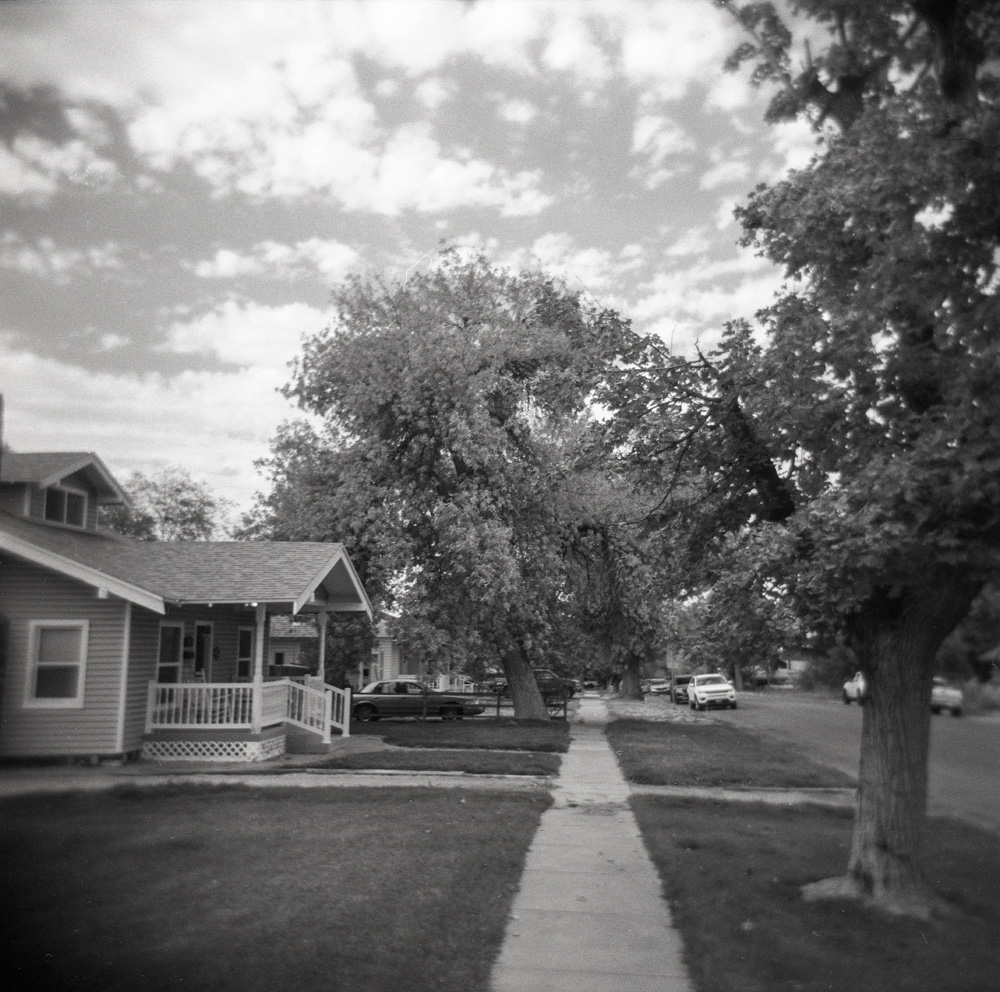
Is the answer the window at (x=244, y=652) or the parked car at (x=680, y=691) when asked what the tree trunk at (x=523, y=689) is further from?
the parked car at (x=680, y=691)

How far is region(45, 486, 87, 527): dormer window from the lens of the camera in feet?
57.9

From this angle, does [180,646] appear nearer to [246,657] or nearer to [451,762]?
[246,657]

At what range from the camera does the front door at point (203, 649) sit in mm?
19830

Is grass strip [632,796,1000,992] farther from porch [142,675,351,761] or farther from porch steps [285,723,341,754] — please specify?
porch steps [285,723,341,754]

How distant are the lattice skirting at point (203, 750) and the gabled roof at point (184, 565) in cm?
253

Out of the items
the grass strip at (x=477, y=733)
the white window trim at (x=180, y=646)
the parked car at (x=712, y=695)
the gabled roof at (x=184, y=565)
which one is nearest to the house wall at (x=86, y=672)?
the gabled roof at (x=184, y=565)

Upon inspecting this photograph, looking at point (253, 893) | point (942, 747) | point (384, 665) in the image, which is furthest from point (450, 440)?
point (384, 665)

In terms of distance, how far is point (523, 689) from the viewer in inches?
1125

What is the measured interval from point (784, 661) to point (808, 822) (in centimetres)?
450

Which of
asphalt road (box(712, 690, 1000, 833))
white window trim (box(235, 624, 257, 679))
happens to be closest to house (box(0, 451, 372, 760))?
white window trim (box(235, 624, 257, 679))

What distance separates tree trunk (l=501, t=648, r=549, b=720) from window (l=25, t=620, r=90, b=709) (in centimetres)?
1423

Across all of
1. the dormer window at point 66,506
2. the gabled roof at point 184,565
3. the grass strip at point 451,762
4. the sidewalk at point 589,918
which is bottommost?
the grass strip at point 451,762

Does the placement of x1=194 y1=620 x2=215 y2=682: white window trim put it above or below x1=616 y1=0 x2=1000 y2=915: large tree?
below

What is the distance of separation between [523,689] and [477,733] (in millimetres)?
5200
